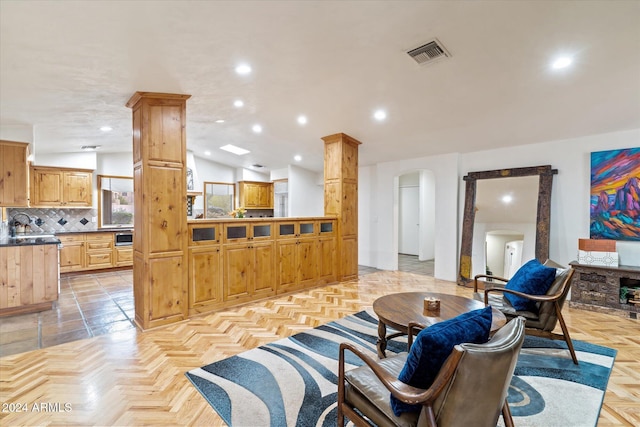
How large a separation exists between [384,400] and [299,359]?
139cm

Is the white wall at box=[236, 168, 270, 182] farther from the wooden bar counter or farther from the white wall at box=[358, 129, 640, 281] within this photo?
the wooden bar counter

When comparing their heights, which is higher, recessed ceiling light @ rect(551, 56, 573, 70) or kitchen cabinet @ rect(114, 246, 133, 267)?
recessed ceiling light @ rect(551, 56, 573, 70)

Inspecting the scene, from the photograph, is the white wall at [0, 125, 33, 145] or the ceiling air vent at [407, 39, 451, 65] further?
the white wall at [0, 125, 33, 145]

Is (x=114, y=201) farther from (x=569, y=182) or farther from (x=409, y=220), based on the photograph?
(x=569, y=182)

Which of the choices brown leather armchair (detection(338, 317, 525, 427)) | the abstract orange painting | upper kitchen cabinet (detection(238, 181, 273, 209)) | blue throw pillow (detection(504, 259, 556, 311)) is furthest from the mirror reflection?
upper kitchen cabinet (detection(238, 181, 273, 209))

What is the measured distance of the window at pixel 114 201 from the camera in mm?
6980

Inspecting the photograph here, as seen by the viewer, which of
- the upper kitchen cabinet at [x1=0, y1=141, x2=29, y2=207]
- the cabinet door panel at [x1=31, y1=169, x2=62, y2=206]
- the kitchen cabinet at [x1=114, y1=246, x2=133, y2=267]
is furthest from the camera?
the kitchen cabinet at [x1=114, y1=246, x2=133, y2=267]

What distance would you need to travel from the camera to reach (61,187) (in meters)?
6.36

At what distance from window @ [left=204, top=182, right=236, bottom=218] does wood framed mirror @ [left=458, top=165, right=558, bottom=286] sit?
6.62m

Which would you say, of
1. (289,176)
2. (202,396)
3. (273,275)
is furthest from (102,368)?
(289,176)

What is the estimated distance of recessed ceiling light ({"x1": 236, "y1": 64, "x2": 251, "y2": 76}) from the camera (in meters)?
3.19

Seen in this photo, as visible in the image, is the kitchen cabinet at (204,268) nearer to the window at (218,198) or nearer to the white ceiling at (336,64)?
the white ceiling at (336,64)

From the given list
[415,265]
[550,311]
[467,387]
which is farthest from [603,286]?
[467,387]

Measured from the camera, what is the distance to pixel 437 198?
603cm
